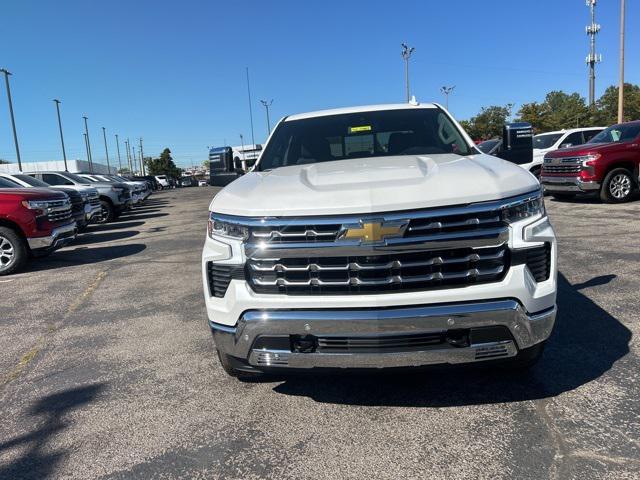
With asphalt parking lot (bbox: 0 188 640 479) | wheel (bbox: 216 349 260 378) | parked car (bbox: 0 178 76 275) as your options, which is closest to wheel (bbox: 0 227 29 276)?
parked car (bbox: 0 178 76 275)

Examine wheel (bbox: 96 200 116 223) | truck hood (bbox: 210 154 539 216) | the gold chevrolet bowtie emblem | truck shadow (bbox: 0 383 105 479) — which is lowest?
truck shadow (bbox: 0 383 105 479)

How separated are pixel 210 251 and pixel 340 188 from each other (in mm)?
827

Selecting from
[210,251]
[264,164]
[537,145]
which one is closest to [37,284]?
[264,164]

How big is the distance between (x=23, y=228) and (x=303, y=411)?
6.79 meters

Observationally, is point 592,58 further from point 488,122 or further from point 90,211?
point 90,211

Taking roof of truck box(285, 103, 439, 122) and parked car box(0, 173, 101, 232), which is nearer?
roof of truck box(285, 103, 439, 122)

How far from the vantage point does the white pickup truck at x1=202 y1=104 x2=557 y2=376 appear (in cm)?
262

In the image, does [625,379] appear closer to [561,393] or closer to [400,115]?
[561,393]

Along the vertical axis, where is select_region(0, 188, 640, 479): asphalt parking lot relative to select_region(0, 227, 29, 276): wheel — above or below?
below

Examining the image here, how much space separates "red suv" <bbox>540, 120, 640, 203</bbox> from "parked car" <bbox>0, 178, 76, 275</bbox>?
1099 centimetres

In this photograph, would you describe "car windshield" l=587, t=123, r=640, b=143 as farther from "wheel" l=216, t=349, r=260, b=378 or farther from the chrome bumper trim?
"wheel" l=216, t=349, r=260, b=378

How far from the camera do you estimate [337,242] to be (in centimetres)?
265

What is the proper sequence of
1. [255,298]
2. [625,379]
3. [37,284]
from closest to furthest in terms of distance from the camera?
[255,298] → [625,379] → [37,284]

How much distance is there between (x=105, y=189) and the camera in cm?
1642
